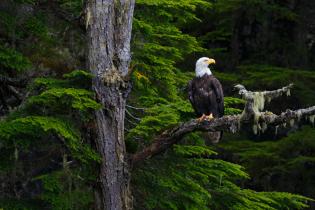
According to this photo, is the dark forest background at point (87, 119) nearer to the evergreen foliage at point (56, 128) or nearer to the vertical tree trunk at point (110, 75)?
the evergreen foliage at point (56, 128)

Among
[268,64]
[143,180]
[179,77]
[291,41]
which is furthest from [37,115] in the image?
[291,41]

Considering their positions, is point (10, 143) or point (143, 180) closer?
point (10, 143)

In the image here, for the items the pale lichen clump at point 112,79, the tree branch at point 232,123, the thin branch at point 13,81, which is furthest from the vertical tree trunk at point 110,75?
the thin branch at point 13,81

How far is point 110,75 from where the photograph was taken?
33.2ft

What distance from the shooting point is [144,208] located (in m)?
11.2

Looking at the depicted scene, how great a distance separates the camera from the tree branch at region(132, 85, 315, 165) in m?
8.46

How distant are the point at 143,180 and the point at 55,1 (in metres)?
2.78

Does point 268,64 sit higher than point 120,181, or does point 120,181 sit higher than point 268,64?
point 268,64

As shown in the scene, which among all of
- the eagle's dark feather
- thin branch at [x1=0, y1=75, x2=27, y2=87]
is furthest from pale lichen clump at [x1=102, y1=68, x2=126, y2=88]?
thin branch at [x1=0, y1=75, x2=27, y2=87]

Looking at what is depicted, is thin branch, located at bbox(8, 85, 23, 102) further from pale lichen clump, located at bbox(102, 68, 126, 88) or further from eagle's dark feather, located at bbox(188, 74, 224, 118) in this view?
eagle's dark feather, located at bbox(188, 74, 224, 118)

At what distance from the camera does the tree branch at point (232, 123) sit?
846 centimetres

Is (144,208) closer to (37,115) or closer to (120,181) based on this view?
(120,181)

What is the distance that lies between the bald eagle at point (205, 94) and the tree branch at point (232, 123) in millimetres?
807

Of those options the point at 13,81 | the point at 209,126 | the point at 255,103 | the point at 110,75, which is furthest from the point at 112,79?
the point at 255,103
